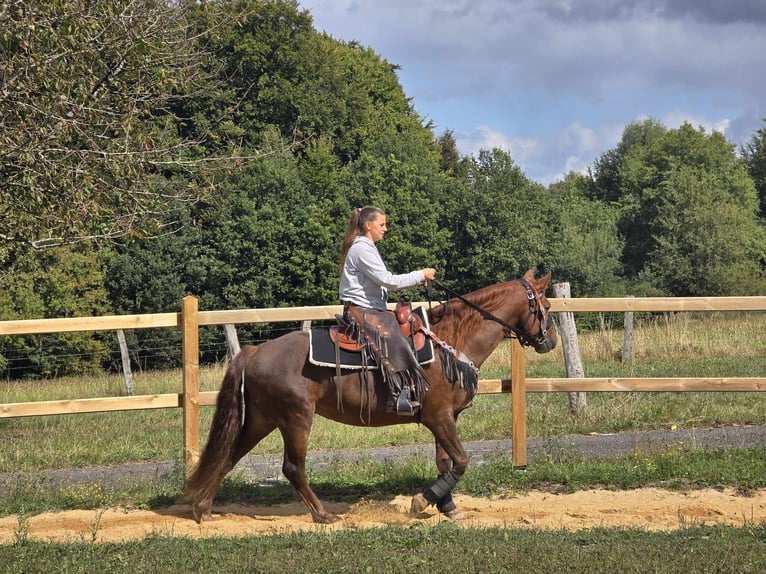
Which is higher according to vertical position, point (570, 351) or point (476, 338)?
point (476, 338)

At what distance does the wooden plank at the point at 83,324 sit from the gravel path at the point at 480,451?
1687mm

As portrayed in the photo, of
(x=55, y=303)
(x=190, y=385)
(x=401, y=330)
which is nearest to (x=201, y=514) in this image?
(x=190, y=385)

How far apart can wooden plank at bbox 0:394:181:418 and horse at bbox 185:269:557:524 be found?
43.1 inches

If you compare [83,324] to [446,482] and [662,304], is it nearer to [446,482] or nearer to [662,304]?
[446,482]

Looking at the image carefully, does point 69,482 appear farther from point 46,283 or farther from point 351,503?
point 46,283

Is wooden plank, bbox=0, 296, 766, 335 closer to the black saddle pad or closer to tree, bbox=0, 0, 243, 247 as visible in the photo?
the black saddle pad

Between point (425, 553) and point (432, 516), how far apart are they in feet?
→ 5.78

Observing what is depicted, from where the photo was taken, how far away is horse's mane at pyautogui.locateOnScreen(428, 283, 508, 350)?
7.86 metres

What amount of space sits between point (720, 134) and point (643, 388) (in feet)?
197

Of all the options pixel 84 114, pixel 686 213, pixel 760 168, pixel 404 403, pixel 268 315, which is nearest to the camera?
pixel 404 403

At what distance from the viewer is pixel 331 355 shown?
7.49m

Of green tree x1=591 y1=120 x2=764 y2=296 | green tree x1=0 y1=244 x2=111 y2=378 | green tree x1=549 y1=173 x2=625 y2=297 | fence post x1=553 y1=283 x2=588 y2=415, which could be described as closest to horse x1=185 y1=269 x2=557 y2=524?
fence post x1=553 y1=283 x2=588 y2=415

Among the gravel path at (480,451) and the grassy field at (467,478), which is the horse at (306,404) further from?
the gravel path at (480,451)

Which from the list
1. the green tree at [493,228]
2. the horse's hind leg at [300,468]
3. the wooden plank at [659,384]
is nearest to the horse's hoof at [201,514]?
the horse's hind leg at [300,468]
